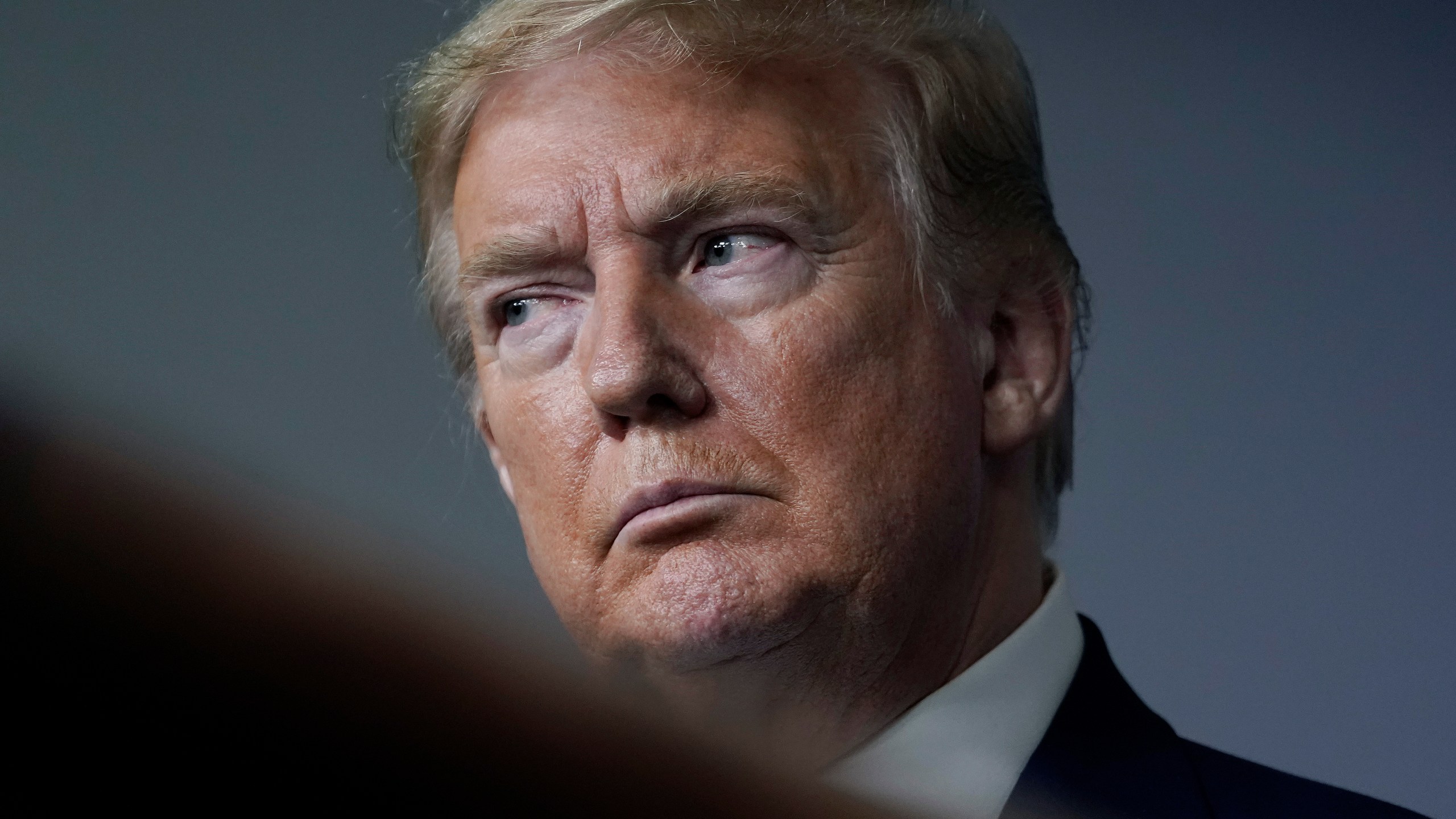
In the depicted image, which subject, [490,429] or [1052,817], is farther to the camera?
[490,429]

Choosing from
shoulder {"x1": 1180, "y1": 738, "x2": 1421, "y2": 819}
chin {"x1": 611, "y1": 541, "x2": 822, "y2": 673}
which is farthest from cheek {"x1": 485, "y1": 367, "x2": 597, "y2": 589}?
shoulder {"x1": 1180, "y1": 738, "x2": 1421, "y2": 819}

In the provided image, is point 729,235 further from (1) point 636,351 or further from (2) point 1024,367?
(2) point 1024,367

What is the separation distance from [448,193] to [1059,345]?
74cm

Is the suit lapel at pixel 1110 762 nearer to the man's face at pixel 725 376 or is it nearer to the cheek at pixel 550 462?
the man's face at pixel 725 376

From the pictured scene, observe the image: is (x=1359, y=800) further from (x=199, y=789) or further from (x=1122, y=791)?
(x=199, y=789)

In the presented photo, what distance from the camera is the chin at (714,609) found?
117 centimetres

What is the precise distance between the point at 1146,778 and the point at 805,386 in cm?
49

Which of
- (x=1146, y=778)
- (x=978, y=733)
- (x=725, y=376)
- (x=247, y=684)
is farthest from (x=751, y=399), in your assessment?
(x=247, y=684)

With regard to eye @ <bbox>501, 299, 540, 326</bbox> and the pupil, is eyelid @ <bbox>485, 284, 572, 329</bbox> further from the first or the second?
the pupil

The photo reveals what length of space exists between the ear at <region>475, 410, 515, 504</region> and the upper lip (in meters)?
0.27

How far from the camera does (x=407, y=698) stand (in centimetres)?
12

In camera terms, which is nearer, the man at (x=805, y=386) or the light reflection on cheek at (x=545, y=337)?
the man at (x=805, y=386)

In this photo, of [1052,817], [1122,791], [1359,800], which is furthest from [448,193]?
[1052,817]

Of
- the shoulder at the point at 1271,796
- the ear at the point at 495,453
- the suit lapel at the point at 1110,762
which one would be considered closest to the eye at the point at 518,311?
the ear at the point at 495,453
